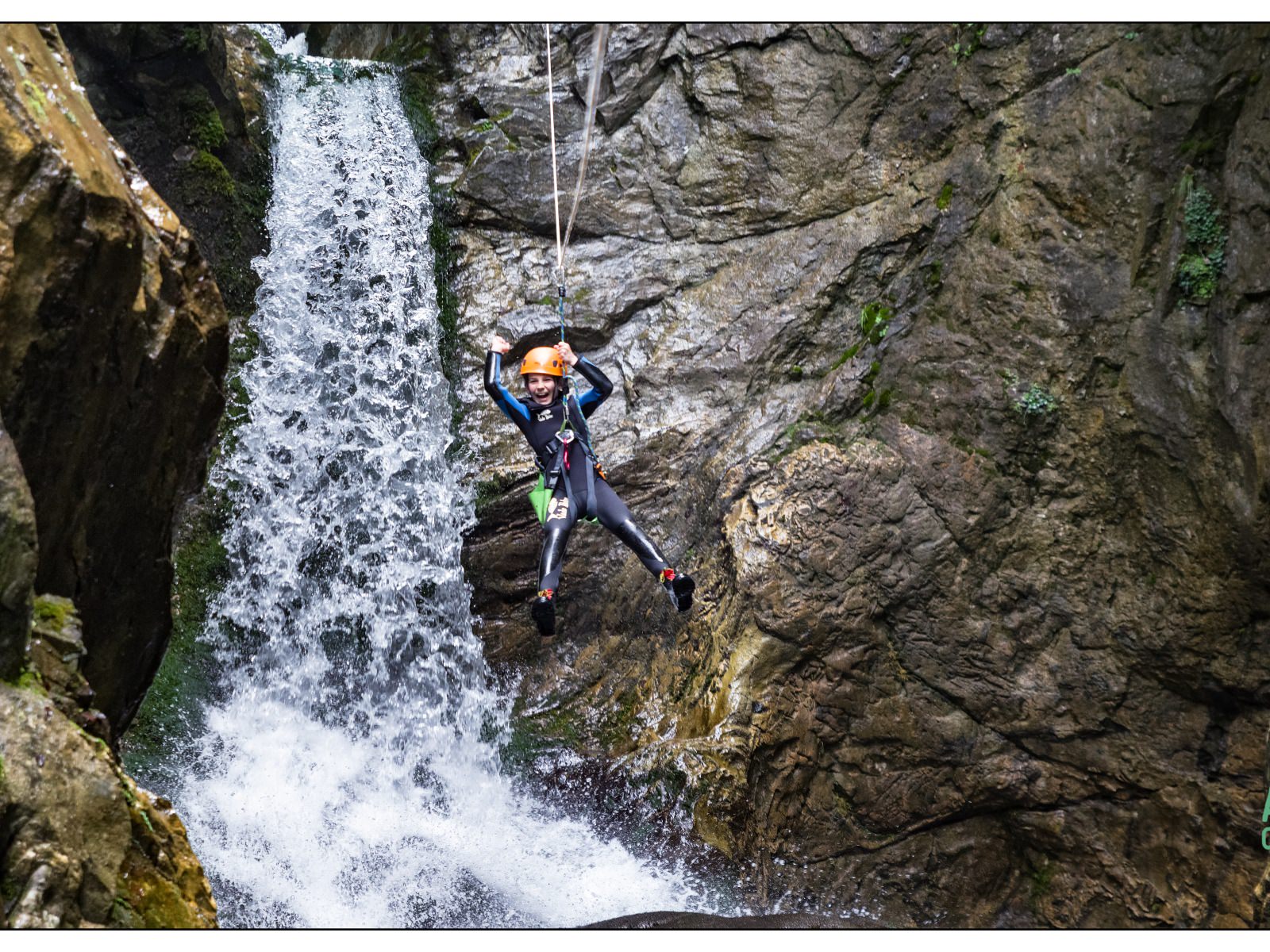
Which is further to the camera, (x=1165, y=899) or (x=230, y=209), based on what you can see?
(x=230, y=209)

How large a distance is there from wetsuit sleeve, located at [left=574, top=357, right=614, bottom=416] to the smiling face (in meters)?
0.18

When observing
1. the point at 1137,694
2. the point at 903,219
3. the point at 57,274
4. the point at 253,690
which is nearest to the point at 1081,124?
the point at 903,219

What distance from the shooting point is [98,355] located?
4496mm

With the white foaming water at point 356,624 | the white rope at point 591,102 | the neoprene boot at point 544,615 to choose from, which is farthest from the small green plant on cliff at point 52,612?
the white rope at point 591,102

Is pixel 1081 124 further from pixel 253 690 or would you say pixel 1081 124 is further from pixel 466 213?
pixel 253 690

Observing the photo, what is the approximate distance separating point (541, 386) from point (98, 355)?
2.79m

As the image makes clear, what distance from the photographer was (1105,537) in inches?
313

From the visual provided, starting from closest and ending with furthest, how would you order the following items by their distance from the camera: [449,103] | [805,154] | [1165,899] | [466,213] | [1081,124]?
[1165,899]
[1081,124]
[805,154]
[466,213]
[449,103]

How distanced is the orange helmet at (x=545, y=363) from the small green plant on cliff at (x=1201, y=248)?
4.67m

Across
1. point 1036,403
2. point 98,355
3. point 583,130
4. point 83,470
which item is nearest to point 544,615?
point 83,470

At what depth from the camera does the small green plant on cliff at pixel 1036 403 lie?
26.4 feet

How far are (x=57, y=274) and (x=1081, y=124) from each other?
288 inches

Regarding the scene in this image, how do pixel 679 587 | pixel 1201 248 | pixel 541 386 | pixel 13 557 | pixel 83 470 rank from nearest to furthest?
pixel 13 557 → pixel 83 470 → pixel 679 587 → pixel 541 386 → pixel 1201 248

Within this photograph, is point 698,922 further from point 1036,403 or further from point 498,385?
point 1036,403
